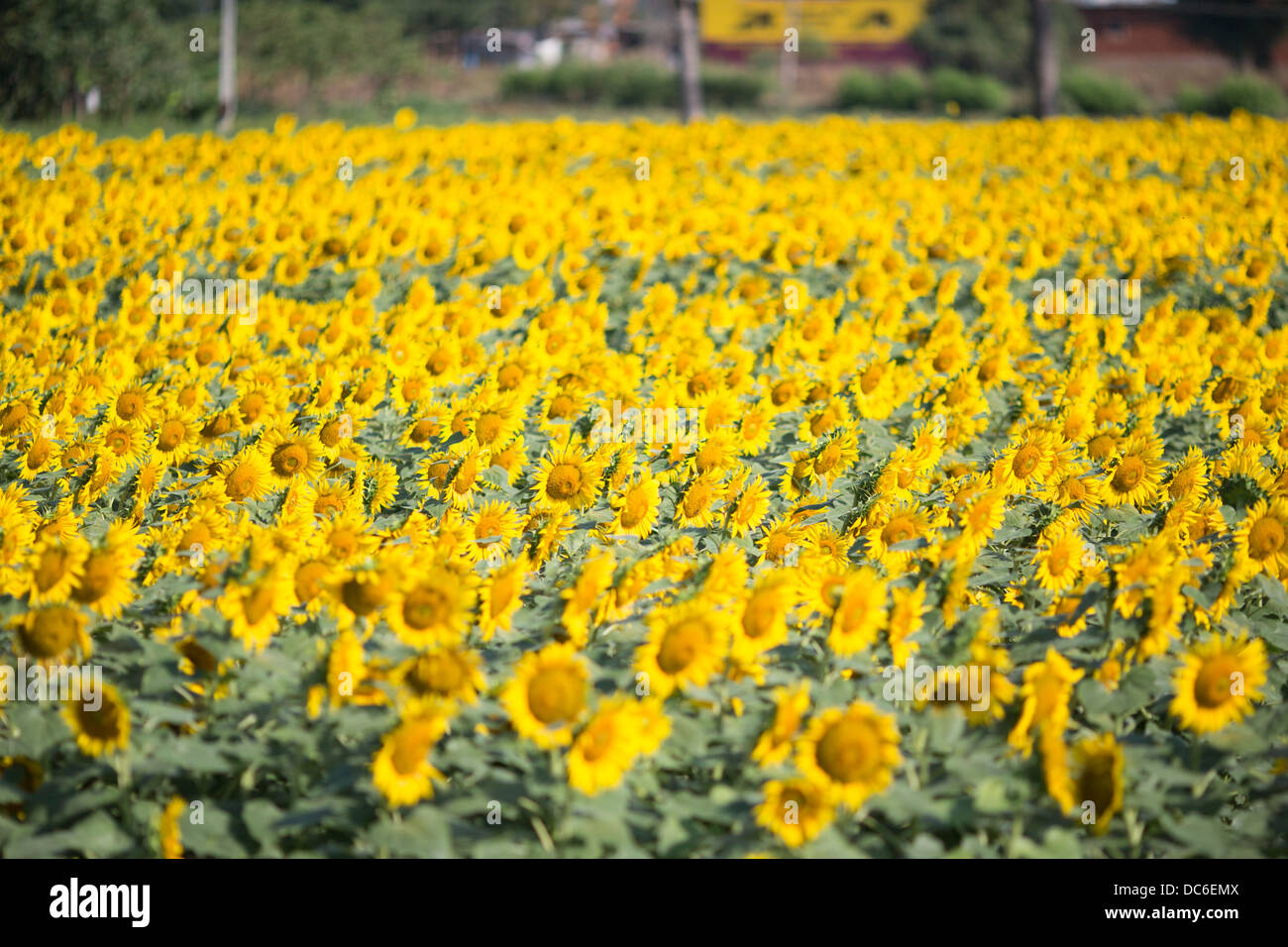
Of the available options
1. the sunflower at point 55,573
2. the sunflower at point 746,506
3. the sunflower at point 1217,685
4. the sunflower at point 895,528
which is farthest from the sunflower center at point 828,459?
the sunflower at point 55,573

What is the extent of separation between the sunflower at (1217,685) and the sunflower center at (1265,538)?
2.51 feet

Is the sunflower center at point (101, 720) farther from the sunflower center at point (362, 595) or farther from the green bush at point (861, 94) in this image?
the green bush at point (861, 94)

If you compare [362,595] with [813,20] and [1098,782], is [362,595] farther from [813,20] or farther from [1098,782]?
[813,20]

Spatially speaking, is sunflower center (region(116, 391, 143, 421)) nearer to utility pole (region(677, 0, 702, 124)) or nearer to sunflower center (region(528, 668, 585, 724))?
sunflower center (region(528, 668, 585, 724))

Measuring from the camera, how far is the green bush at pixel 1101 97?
125ft

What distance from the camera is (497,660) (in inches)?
117

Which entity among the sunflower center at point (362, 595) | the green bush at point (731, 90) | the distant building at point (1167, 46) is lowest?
the sunflower center at point (362, 595)

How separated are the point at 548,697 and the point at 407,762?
0.34 meters

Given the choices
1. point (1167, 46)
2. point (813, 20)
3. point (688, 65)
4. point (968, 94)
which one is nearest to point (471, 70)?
point (813, 20)

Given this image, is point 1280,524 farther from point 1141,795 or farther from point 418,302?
point 418,302

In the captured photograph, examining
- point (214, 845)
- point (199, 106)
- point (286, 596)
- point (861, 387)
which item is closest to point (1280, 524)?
point (861, 387)

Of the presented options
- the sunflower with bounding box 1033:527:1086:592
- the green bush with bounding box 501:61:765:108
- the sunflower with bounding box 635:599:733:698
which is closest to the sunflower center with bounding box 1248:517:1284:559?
the sunflower with bounding box 1033:527:1086:592

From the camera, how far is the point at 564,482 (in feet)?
12.9

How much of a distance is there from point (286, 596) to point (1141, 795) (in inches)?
83.8
